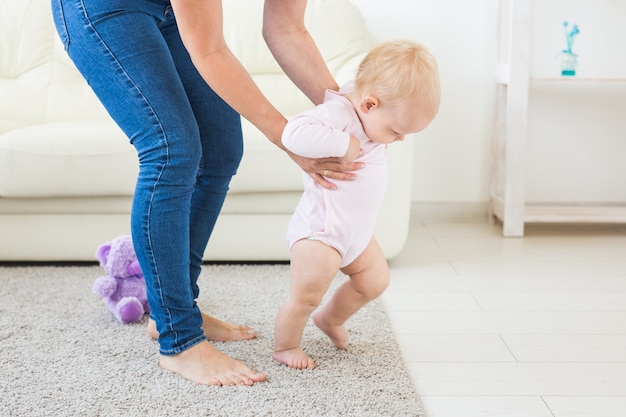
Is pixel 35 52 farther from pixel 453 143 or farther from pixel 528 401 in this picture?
pixel 528 401

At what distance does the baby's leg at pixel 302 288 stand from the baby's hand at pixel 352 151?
19 cm

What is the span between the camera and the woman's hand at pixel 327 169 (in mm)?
1475

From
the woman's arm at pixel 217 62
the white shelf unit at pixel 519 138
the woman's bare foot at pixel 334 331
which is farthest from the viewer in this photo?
the white shelf unit at pixel 519 138

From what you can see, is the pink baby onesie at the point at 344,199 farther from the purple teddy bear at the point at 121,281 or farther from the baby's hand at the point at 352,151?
the purple teddy bear at the point at 121,281

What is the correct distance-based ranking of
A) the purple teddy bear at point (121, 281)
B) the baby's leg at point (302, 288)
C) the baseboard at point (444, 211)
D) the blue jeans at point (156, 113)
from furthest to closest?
1. the baseboard at point (444, 211)
2. the purple teddy bear at point (121, 281)
3. the baby's leg at point (302, 288)
4. the blue jeans at point (156, 113)

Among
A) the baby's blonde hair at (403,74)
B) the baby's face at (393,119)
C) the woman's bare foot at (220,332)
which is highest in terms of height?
the baby's blonde hair at (403,74)

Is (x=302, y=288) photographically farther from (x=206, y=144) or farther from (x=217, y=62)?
(x=217, y=62)

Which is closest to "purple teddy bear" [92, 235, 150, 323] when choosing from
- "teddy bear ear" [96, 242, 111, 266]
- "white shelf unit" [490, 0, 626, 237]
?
"teddy bear ear" [96, 242, 111, 266]

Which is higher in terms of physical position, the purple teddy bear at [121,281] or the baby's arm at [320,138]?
the baby's arm at [320,138]

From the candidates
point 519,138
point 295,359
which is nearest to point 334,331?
point 295,359

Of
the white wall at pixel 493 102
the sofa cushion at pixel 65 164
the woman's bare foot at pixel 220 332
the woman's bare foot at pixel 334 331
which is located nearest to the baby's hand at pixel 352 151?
the woman's bare foot at pixel 334 331

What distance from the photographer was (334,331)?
174 cm

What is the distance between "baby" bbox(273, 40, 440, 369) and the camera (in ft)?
4.66

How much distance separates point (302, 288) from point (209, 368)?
0.79ft
